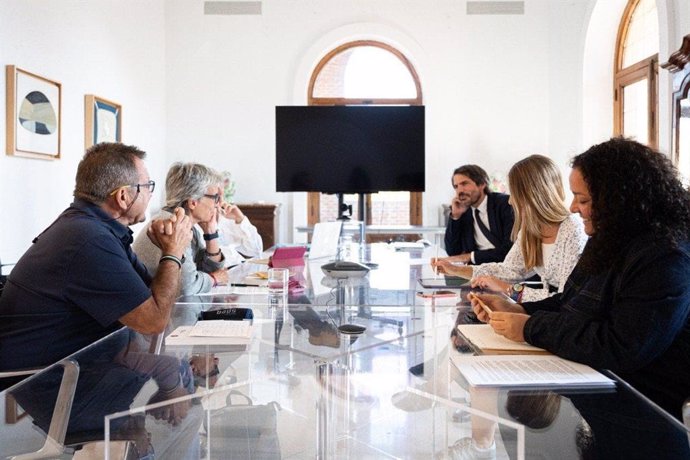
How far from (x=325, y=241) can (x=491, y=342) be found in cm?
237

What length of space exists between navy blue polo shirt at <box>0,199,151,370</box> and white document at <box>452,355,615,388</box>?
3.20 feet

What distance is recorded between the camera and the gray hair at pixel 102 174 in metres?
2.12

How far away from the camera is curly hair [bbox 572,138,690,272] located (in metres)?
1.58

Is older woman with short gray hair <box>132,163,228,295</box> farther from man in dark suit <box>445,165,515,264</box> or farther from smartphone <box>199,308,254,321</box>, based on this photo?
man in dark suit <box>445,165,515,264</box>

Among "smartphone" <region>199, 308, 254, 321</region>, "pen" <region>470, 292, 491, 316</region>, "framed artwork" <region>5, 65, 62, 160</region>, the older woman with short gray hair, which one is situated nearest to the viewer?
"pen" <region>470, 292, 491, 316</region>

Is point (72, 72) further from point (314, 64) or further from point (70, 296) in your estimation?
point (70, 296)

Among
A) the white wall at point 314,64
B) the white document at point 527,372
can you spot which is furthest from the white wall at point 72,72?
the white document at point 527,372

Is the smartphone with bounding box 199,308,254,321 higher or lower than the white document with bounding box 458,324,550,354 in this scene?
higher

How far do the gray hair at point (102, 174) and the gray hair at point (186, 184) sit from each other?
3.05 ft

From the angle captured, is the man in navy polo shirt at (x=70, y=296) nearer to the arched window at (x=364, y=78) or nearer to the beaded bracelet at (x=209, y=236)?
the beaded bracelet at (x=209, y=236)

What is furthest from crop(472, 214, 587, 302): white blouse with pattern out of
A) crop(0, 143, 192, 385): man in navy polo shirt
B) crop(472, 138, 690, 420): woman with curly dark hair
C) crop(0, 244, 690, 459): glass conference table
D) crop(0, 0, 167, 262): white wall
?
crop(0, 0, 167, 262): white wall

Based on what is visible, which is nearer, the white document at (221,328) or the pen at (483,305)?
the white document at (221,328)

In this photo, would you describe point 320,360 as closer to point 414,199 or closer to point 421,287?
point 421,287

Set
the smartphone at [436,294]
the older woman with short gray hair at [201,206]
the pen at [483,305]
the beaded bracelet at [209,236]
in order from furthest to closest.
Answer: the beaded bracelet at [209,236], the older woman with short gray hair at [201,206], the smartphone at [436,294], the pen at [483,305]
